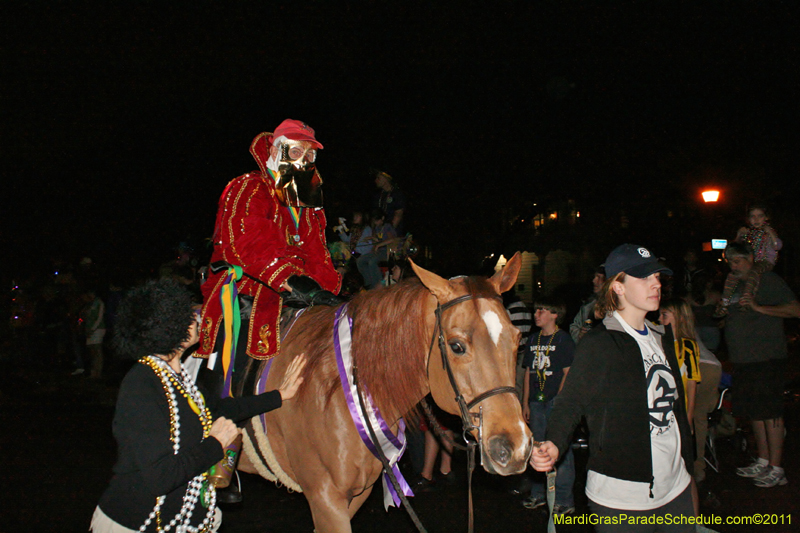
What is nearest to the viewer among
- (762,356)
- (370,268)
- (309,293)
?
(309,293)

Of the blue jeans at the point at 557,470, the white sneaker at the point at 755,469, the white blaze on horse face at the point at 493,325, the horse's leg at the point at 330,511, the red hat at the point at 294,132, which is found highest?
the red hat at the point at 294,132

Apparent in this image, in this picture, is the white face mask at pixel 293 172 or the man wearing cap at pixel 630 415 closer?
the man wearing cap at pixel 630 415

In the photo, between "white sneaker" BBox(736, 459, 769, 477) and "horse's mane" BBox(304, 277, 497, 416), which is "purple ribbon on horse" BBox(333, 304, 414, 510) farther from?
"white sneaker" BBox(736, 459, 769, 477)

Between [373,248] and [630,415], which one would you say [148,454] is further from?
[373,248]

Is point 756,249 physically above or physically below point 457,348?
above

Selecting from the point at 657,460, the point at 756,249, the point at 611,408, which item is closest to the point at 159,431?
the point at 611,408

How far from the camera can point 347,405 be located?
3.45 m

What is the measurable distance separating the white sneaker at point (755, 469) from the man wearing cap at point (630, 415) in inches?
167

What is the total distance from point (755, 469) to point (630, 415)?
15.7ft

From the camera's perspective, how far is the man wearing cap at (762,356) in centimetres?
629

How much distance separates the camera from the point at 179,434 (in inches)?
99.3

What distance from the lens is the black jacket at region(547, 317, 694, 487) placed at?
118 inches

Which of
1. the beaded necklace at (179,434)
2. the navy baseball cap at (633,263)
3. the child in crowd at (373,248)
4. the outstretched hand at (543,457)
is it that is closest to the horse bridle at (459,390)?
the outstretched hand at (543,457)

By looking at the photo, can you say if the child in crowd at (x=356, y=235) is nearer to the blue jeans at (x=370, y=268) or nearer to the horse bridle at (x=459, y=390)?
the blue jeans at (x=370, y=268)
